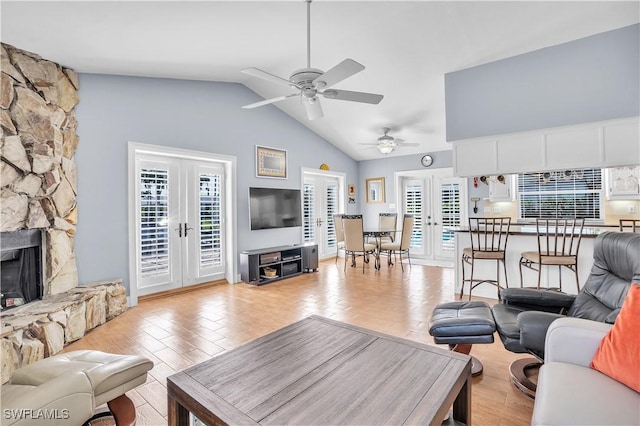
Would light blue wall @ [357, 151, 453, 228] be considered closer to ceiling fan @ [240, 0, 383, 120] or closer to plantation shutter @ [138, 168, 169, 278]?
ceiling fan @ [240, 0, 383, 120]

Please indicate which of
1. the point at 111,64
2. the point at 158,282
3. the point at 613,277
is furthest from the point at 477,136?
the point at 158,282

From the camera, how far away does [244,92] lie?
17.5 feet

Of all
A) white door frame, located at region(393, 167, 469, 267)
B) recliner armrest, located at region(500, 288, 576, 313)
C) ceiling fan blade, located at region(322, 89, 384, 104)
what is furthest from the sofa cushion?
white door frame, located at region(393, 167, 469, 267)

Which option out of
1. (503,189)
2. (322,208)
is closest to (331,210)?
(322,208)

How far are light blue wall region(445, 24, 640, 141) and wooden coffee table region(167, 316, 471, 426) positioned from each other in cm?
376

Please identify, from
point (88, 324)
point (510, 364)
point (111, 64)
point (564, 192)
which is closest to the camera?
point (510, 364)

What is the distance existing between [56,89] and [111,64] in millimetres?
628

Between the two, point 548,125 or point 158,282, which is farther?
point 158,282

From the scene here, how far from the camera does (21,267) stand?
3.05 meters

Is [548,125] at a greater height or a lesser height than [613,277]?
greater

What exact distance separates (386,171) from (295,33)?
4930mm

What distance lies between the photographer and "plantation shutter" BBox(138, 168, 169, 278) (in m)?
4.32

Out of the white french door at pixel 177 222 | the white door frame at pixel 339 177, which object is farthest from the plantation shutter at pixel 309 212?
the white french door at pixel 177 222

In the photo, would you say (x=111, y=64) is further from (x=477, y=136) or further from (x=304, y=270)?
(x=477, y=136)
